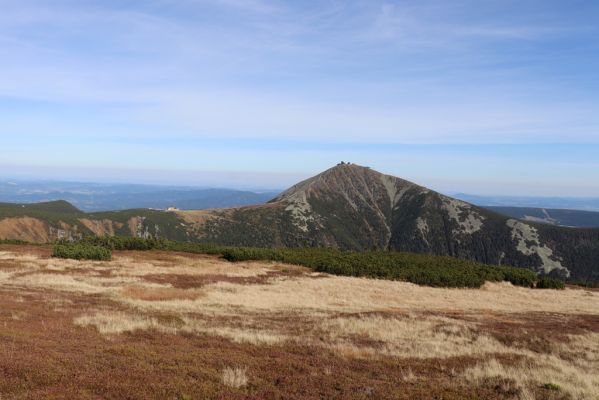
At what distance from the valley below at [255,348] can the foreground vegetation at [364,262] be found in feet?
75.1

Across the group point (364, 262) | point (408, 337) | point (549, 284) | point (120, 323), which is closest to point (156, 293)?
point (120, 323)

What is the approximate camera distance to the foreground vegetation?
64375 mm

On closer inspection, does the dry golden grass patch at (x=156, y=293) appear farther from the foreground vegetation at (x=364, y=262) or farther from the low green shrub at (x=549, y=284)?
the low green shrub at (x=549, y=284)

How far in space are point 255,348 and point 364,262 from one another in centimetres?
5604

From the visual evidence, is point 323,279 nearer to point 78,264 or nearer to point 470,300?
point 470,300

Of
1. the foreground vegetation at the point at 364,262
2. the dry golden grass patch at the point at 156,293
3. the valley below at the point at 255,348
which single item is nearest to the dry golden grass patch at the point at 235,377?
the valley below at the point at 255,348

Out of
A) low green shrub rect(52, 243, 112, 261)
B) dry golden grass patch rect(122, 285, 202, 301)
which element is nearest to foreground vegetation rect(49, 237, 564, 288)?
low green shrub rect(52, 243, 112, 261)

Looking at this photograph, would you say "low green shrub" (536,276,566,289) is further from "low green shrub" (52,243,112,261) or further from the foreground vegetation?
"low green shrub" (52,243,112,261)

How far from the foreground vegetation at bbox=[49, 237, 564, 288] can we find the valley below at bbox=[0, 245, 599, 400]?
22.9 m

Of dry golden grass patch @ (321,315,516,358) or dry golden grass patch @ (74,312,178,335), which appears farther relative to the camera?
dry golden grass patch @ (74,312,178,335)

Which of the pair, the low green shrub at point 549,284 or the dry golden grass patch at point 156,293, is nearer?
the dry golden grass patch at point 156,293

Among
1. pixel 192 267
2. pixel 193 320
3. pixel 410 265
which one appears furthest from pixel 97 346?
pixel 410 265

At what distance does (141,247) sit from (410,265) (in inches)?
1876

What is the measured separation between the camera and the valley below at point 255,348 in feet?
42.2
